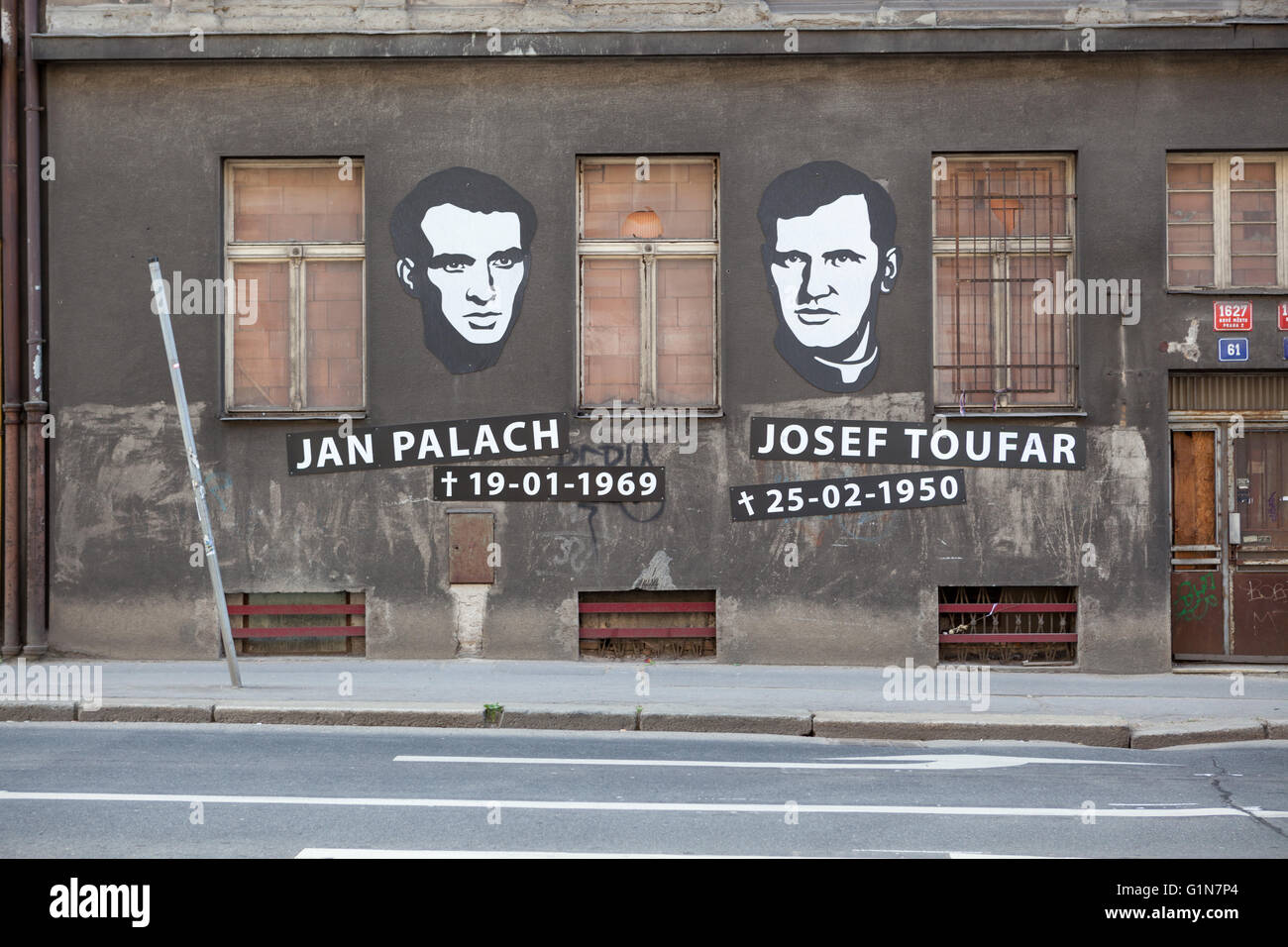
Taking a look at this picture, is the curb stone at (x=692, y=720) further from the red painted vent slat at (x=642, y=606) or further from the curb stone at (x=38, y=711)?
the red painted vent slat at (x=642, y=606)

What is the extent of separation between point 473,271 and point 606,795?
22.4 feet

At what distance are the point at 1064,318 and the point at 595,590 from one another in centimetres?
520

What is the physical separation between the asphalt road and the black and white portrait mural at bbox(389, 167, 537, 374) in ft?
14.3

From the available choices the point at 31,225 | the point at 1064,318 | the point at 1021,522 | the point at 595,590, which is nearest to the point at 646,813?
the point at 595,590

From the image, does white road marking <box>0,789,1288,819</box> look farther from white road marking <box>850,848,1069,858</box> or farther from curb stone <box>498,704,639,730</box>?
curb stone <box>498,704,639,730</box>

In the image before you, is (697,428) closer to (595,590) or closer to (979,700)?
(595,590)

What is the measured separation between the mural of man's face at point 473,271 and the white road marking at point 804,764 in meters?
5.34

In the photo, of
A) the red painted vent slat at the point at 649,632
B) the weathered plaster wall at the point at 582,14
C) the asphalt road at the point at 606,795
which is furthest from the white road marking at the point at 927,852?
the weathered plaster wall at the point at 582,14

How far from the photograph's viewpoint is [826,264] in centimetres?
1344

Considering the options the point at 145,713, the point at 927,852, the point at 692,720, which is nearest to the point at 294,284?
the point at 145,713

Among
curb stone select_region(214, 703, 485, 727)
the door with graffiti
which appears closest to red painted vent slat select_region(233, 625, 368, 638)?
curb stone select_region(214, 703, 485, 727)

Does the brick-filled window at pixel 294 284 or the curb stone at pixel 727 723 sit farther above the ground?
the brick-filled window at pixel 294 284

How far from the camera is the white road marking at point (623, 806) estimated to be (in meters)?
7.58

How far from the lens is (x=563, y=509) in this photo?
1345cm
